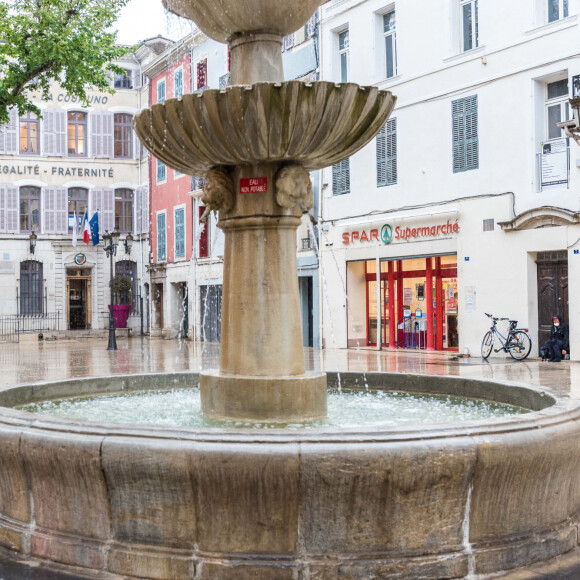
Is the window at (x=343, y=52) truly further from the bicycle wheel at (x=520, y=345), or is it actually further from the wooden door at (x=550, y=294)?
the bicycle wheel at (x=520, y=345)

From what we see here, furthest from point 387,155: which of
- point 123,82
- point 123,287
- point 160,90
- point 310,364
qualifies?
point 123,82

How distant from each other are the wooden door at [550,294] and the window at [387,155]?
17.4 feet

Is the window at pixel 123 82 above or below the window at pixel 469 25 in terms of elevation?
above

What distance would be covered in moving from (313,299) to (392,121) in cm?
590

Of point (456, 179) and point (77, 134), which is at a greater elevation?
point (77, 134)

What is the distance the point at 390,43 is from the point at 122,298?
64.8 feet

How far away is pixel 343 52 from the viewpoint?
2366 centimetres

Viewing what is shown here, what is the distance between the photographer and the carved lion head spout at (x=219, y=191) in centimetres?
576

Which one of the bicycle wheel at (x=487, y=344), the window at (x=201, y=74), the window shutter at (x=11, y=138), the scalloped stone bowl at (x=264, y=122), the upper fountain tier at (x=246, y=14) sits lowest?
the bicycle wheel at (x=487, y=344)

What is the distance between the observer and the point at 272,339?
18.8 feet

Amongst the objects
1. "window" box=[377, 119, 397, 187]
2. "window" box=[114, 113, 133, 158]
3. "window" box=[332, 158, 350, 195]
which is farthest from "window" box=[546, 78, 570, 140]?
"window" box=[114, 113, 133, 158]

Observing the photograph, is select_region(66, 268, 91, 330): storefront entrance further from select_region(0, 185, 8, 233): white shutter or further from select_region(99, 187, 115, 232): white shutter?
select_region(0, 185, 8, 233): white shutter

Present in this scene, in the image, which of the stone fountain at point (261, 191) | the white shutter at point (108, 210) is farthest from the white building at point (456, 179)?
the white shutter at point (108, 210)

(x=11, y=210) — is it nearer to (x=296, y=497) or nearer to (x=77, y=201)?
(x=77, y=201)
